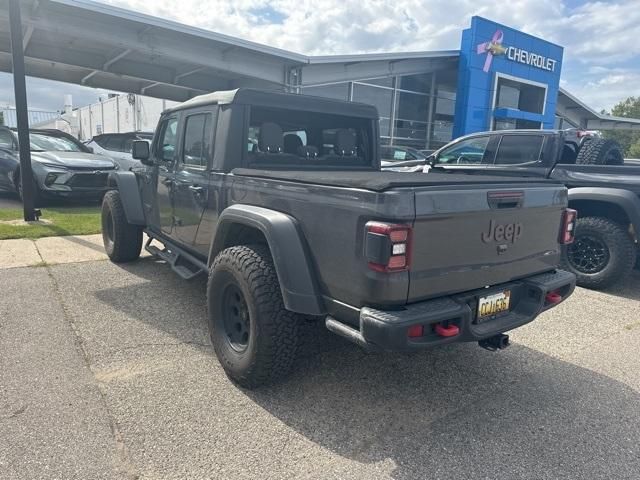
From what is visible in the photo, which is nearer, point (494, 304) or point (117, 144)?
point (494, 304)

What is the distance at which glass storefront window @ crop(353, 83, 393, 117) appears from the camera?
19812 mm

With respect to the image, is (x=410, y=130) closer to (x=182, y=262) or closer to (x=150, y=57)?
(x=150, y=57)

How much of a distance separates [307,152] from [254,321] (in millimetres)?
1819

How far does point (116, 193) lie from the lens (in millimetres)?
5684

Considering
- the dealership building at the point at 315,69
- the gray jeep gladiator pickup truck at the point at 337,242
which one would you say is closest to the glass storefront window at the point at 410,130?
the dealership building at the point at 315,69

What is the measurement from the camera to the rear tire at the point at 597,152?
6176 millimetres

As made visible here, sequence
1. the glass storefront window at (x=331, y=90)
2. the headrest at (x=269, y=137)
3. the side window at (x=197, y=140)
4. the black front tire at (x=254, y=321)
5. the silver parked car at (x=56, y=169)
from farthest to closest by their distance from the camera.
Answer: the glass storefront window at (x=331, y=90)
the silver parked car at (x=56, y=169)
the side window at (x=197, y=140)
the headrest at (x=269, y=137)
the black front tire at (x=254, y=321)

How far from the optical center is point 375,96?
811 inches

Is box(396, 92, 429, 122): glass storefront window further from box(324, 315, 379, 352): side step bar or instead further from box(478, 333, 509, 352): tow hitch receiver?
box(324, 315, 379, 352): side step bar

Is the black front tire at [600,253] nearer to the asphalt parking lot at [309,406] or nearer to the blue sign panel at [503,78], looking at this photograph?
the asphalt parking lot at [309,406]

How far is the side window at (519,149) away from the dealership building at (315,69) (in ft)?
32.0

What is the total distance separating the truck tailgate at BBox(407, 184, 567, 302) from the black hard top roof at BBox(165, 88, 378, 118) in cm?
183

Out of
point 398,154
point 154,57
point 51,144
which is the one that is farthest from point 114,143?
point 398,154

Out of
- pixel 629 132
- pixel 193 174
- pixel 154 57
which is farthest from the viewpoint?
pixel 629 132
